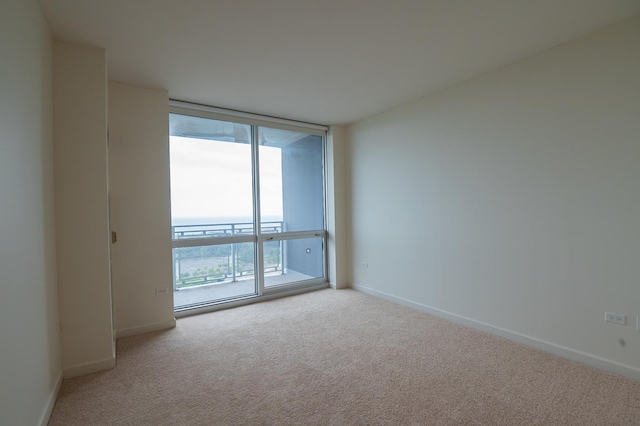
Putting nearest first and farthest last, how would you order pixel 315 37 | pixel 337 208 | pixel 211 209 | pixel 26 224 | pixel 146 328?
1. pixel 26 224
2. pixel 315 37
3. pixel 146 328
4. pixel 211 209
5. pixel 337 208

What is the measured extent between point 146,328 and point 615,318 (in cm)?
433

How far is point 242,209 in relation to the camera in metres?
4.35

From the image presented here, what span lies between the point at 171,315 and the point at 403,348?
2.58m

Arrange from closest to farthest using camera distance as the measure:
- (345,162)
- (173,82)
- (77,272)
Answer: (77,272)
(173,82)
(345,162)

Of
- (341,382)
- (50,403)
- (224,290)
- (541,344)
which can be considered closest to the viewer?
(50,403)

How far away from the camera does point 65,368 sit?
2.39 meters

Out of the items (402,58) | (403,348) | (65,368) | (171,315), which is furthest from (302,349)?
(402,58)

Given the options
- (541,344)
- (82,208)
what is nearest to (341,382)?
(541,344)

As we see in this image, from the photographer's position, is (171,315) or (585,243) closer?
(585,243)

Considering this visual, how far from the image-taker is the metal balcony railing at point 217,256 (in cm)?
396

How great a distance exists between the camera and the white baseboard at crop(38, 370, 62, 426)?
71.9 inches

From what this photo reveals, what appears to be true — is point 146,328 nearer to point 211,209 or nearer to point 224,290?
point 224,290

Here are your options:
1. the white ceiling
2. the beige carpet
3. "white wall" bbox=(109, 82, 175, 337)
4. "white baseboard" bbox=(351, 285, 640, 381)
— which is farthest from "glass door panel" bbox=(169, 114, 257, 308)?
"white baseboard" bbox=(351, 285, 640, 381)

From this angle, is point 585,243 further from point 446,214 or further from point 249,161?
point 249,161
